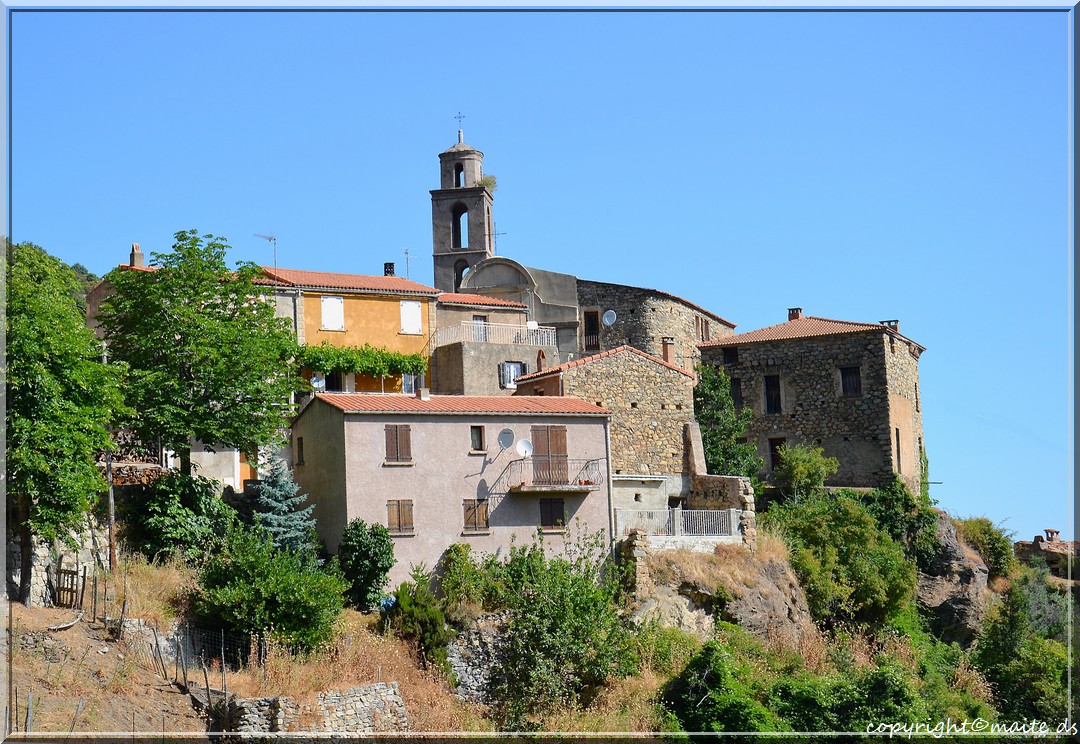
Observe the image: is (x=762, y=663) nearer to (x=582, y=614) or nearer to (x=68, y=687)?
(x=582, y=614)

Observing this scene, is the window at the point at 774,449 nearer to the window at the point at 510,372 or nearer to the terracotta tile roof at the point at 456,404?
the window at the point at 510,372

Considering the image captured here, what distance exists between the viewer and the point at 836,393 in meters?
43.0

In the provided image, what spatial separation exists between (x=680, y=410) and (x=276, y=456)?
Answer: 11.5 metres

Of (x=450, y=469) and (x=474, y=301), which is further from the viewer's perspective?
(x=474, y=301)

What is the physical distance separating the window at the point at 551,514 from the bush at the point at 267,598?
6732mm

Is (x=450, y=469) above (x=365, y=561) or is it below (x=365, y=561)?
above

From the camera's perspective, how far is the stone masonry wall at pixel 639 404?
37.2m

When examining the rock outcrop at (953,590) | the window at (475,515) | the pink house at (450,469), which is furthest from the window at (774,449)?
the window at (475,515)

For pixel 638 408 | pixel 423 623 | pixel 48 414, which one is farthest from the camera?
pixel 638 408

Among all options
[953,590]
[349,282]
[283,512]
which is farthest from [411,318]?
[953,590]

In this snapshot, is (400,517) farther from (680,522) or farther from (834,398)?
(834,398)

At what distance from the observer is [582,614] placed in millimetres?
29484

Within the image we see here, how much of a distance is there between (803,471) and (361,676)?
18127 mm

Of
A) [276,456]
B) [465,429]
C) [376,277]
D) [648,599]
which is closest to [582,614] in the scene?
[648,599]
